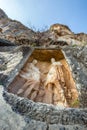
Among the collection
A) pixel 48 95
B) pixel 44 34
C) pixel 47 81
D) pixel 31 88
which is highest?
Result: pixel 44 34

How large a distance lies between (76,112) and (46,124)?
0.76 metres

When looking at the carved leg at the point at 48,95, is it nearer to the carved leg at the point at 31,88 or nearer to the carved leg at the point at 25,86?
the carved leg at the point at 31,88

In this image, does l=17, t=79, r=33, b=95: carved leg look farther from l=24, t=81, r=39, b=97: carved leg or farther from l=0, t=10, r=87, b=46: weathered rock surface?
l=0, t=10, r=87, b=46: weathered rock surface

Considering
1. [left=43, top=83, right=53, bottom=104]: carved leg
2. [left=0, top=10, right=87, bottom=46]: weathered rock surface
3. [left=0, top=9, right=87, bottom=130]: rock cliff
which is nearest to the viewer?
[left=0, top=9, right=87, bottom=130]: rock cliff

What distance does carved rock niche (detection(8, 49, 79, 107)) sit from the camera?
738 cm

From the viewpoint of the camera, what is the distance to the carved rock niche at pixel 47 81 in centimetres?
738

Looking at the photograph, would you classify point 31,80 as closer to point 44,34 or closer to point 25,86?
point 25,86

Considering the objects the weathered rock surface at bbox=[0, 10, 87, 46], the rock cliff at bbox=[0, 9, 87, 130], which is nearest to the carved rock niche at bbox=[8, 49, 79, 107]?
the rock cliff at bbox=[0, 9, 87, 130]

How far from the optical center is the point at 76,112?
213 inches

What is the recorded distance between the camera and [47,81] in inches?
323

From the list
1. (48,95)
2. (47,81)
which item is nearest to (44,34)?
(47,81)

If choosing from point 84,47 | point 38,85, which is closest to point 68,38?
point 84,47

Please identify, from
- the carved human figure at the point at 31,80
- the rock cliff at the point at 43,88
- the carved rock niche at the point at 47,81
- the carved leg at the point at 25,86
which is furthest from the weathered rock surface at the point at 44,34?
the carved leg at the point at 25,86

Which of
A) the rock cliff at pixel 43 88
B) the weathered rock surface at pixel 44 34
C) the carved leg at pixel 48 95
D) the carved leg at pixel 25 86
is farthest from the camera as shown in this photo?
the weathered rock surface at pixel 44 34
